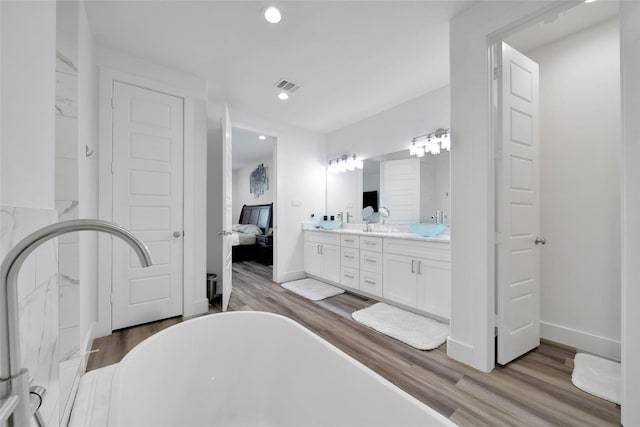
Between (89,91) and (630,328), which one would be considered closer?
(630,328)

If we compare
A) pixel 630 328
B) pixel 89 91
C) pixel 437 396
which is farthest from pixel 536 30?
pixel 89 91

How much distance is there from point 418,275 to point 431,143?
1.54 m

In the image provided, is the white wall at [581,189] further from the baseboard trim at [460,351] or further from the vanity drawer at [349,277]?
the vanity drawer at [349,277]

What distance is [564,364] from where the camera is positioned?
1.75 m

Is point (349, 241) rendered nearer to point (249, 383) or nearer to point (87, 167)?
point (249, 383)

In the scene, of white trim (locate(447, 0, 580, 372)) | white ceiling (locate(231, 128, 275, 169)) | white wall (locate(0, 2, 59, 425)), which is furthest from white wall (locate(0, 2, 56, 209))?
white ceiling (locate(231, 128, 275, 169))

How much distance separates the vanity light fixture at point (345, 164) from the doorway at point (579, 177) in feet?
7.05

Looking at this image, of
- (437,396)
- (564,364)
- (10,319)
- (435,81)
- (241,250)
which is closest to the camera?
(10,319)

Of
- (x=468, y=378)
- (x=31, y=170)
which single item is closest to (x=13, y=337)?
(x=31, y=170)

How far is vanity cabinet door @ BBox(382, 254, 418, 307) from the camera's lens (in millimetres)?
2577

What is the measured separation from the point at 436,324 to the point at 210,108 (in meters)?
3.53

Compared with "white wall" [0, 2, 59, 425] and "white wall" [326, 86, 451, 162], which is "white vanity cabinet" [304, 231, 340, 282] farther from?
"white wall" [0, 2, 59, 425]

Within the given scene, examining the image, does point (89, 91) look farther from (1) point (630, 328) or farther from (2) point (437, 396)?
(1) point (630, 328)

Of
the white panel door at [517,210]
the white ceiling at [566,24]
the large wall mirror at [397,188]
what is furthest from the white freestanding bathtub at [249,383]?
the white ceiling at [566,24]
